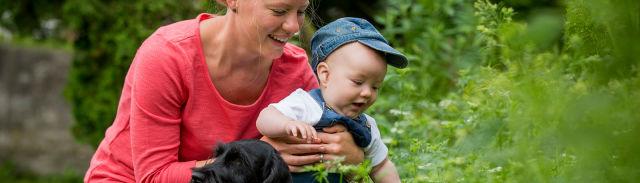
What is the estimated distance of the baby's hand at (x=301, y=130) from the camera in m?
3.03

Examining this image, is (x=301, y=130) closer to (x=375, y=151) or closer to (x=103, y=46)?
(x=375, y=151)

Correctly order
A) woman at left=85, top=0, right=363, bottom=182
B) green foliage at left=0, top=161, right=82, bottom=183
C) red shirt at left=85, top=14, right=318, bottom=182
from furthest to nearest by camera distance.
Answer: green foliage at left=0, top=161, right=82, bottom=183, red shirt at left=85, top=14, right=318, bottom=182, woman at left=85, top=0, right=363, bottom=182

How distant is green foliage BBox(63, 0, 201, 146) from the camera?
7.00 m

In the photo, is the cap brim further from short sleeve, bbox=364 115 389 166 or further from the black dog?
the black dog

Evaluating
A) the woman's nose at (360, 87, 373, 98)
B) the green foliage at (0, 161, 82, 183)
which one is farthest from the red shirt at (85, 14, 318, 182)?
the green foliage at (0, 161, 82, 183)

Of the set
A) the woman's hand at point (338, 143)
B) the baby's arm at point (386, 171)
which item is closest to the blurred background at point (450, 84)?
the baby's arm at point (386, 171)

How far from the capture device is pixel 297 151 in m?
3.26

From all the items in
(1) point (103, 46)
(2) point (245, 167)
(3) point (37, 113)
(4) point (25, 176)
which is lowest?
(4) point (25, 176)

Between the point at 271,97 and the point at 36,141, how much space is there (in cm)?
606

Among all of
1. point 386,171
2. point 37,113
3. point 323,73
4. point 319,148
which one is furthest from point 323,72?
point 37,113

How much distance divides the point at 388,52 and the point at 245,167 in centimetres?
56

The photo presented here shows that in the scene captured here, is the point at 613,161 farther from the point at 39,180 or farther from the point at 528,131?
the point at 39,180

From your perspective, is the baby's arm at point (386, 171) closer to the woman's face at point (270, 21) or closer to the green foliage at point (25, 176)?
the woman's face at point (270, 21)

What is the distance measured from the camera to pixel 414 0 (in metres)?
6.50
